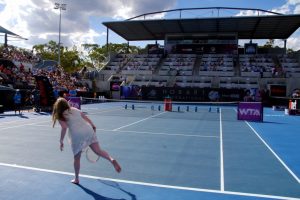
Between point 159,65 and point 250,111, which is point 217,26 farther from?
point 250,111

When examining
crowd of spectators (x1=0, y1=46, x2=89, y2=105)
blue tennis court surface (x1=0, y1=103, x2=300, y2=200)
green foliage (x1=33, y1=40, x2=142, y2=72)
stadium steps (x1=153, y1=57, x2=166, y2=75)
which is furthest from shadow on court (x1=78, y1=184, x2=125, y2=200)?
green foliage (x1=33, y1=40, x2=142, y2=72)

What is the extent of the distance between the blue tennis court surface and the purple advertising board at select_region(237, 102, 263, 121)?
686cm

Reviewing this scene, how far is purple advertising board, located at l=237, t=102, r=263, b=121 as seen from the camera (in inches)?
833

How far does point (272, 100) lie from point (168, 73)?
682 inches

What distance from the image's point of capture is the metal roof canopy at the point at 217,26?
157 feet

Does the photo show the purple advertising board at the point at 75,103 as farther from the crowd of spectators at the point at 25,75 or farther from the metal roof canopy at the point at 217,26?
the metal roof canopy at the point at 217,26

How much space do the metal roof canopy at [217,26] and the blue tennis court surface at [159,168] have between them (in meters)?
37.2

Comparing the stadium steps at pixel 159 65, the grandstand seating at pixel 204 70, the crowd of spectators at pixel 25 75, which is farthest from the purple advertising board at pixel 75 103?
the stadium steps at pixel 159 65

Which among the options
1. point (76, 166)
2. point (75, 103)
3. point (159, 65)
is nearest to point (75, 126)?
point (76, 166)

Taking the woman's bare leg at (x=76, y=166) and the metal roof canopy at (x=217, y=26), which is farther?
the metal roof canopy at (x=217, y=26)

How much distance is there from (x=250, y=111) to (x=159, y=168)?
1451cm

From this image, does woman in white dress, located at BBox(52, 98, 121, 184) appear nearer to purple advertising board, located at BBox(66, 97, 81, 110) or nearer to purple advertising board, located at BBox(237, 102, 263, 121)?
purple advertising board, located at BBox(237, 102, 263, 121)

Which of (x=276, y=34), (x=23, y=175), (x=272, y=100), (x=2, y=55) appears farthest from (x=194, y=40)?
(x=23, y=175)

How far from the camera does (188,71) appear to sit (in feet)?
170
